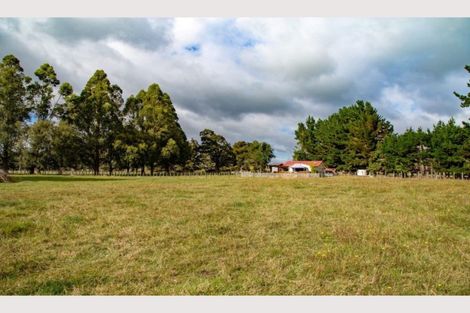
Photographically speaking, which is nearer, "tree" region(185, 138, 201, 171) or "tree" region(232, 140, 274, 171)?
"tree" region(185, 138, 201, 171)

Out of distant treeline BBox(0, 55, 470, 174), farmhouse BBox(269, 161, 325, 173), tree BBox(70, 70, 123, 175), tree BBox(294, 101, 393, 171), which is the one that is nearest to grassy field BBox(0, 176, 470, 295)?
distant treeline BBox(0, 55, 470, 174)

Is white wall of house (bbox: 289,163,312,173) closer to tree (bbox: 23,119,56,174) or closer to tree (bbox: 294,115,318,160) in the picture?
tree (bbox: 294,115,318,160)

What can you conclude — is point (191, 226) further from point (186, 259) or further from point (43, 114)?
point (43, 114)

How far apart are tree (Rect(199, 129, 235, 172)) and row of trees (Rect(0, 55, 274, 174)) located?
113 ft

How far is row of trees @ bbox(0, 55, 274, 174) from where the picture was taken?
5278 centimetres

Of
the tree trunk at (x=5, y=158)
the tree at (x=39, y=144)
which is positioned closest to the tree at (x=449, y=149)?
the tree at (x=39, y=144)

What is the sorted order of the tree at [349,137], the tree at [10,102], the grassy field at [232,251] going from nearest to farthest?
the grassy field at [232,251] → the tree at [10,102] → the tree at [349,137]

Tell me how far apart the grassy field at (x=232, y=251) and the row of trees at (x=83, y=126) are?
4448 centimetres

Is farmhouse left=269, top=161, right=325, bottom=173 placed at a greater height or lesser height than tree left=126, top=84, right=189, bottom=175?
lesser

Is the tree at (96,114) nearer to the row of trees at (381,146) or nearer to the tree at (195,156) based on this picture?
the tree at (195,156)

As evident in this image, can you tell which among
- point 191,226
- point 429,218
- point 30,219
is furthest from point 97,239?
point 429,218

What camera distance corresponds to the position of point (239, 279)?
6426 mm

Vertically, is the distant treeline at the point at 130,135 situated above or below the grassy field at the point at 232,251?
above

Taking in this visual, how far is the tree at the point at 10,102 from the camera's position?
51.4 meters
